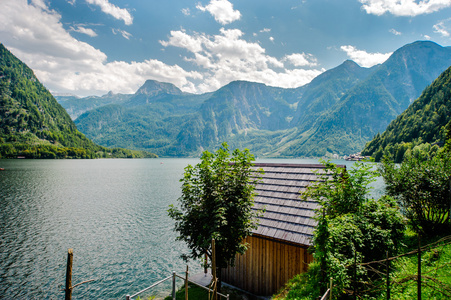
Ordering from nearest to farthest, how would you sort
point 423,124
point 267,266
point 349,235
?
point 349,235 < point 267,266 < point 423,124

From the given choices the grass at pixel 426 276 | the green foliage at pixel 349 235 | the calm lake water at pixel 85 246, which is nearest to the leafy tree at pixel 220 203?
the green foliage at pixel 349 235

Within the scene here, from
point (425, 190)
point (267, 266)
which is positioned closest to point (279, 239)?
point (267, 266)

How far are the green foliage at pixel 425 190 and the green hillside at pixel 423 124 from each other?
3612 inches

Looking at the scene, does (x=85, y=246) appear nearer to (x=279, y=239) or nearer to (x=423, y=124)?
(x=279, y=239)

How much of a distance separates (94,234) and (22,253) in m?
7.17

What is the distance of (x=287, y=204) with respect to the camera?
475 inches

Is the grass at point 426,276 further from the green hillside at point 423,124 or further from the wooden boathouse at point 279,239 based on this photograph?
the green hillside at point 423,124

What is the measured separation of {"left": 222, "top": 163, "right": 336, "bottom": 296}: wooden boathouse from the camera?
35.0 ft

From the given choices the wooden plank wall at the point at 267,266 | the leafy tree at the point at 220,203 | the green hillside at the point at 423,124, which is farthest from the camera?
the green hillside at the point at 423,124

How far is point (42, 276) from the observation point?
1927 cm

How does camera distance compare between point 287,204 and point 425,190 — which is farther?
point 425,190

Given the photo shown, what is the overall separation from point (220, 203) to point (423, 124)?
130077 millimetres

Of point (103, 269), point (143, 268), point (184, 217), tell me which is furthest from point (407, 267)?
point (103, 269)

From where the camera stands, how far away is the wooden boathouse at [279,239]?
10.7m
